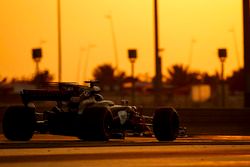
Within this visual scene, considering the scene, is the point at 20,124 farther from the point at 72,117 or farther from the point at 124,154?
the point at 124,154

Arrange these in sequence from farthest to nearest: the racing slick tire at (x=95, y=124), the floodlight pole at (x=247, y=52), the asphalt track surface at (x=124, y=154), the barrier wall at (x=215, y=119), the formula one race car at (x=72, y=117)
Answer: the floodlight pole at (x=247, y=52) → the barrier wall at (x=215, y=119) → the formula one race car at (x=72, y=117) → the racing slick tire at (x=95, y=124) → the asphalt track surface at (x=124, y=154)

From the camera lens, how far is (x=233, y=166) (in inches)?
490

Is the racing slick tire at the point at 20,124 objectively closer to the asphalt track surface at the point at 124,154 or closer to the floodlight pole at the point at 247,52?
the asphalt track surface at the point at 124,154

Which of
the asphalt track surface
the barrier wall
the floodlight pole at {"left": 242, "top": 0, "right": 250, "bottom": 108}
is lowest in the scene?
the asphalt track surface

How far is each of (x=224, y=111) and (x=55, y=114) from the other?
13.8 meters

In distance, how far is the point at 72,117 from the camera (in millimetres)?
18188

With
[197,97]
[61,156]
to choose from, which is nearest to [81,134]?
[61,156]

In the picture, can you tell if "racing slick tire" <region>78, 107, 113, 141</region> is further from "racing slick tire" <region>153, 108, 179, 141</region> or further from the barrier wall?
the barrier wall

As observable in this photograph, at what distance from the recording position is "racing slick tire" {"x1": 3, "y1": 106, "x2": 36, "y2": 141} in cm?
1833

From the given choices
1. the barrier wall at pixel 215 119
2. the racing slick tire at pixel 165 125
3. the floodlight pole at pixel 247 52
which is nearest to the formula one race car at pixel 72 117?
the racing slick tire at pixel 165 125

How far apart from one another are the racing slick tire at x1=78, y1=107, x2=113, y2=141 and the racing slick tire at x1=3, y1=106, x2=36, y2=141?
1.43 meters

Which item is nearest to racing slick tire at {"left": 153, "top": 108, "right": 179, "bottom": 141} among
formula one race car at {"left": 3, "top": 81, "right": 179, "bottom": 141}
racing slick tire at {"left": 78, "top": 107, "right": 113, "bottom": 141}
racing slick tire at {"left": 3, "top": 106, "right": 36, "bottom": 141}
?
formula one race car at {"left": 3, "top": 81, "right": 179, "bottom": 141}

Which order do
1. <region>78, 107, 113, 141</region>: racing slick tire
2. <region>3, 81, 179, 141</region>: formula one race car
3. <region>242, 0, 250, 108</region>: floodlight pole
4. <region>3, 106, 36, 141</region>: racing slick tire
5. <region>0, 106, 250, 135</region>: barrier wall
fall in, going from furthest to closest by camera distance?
<region>242, 0, 250, 108</region>: floodlight pole < <region>0, 106, 250, 135</region>: barrier wall < <region>3, 106, 36, 141</region>: racing slick tire < <region>3, 81, 179, 141</region>: formula one race car < <region>78, 107, 113, 141</region>: racing slick tire

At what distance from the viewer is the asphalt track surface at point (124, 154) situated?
41.5 feet
